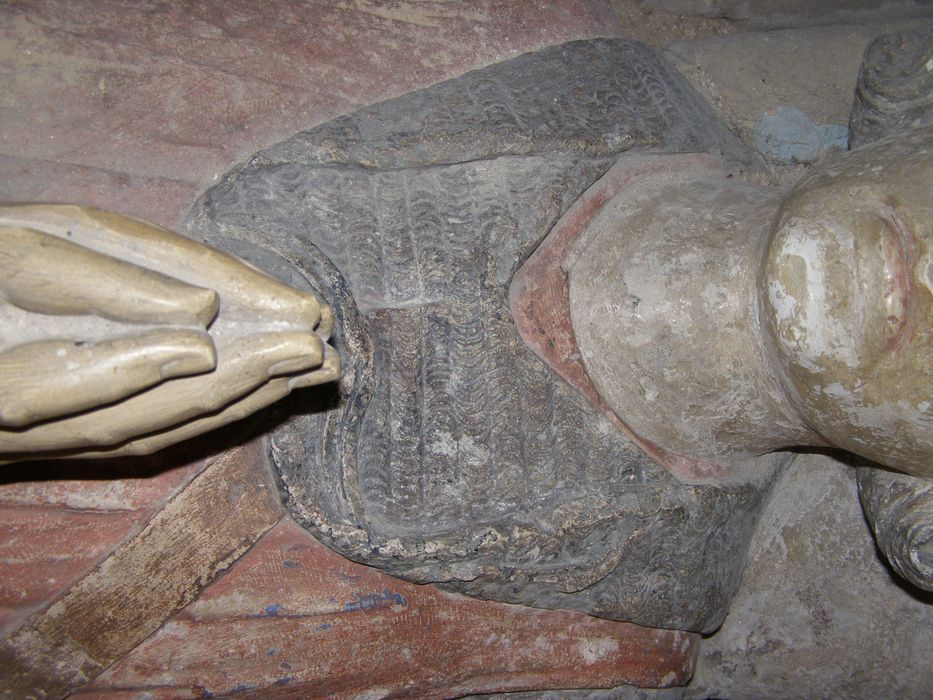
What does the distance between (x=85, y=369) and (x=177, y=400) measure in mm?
109

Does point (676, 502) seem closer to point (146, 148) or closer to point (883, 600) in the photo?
point (883, 600)

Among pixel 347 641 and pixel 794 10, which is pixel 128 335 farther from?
pixel 794 10

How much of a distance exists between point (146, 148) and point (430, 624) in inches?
38.1

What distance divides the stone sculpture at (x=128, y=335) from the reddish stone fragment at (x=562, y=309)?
0.54 metres

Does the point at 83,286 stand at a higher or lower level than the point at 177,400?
higher

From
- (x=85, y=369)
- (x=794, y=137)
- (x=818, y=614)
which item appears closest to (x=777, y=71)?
(x=794, y=137)

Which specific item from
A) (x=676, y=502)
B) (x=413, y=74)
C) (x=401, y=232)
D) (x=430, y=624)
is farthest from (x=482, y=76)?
(x=430, y=624)

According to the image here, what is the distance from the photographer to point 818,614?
5.41 ft

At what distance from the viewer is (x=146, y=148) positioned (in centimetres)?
131

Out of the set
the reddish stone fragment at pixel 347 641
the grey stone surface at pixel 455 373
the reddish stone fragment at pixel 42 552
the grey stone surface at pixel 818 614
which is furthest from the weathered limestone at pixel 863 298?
the reddish stone fragment at pixel 42 552

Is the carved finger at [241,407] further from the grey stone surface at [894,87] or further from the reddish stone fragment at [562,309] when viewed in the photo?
the grey stone surface at [894,87]

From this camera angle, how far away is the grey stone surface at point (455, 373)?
1321 millimetres

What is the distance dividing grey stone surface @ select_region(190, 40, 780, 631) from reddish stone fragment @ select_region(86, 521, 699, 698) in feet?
0.23

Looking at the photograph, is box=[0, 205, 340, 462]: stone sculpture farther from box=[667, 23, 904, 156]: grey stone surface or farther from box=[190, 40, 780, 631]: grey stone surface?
box=[667, 23, 904, 156]: grey stone surface
